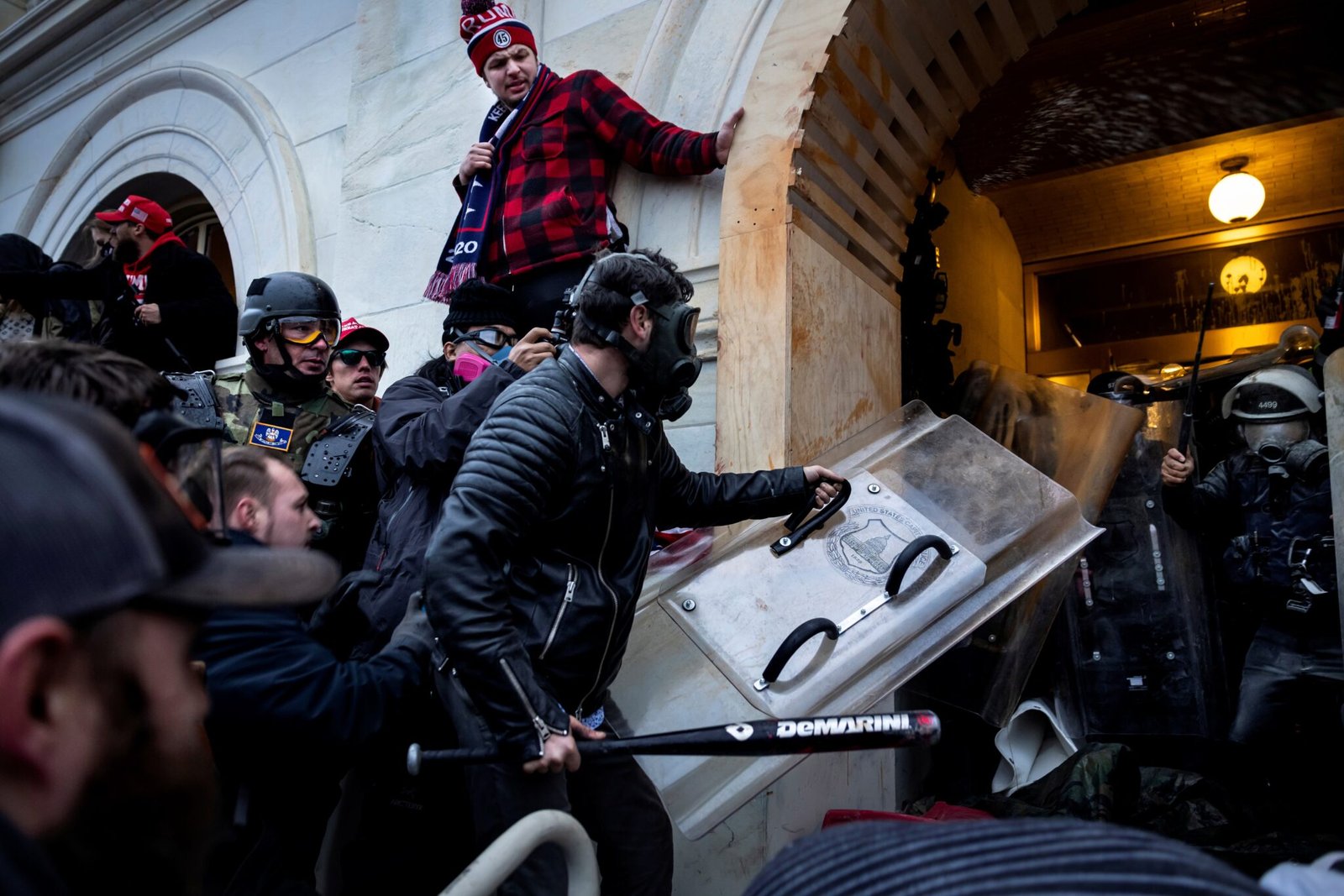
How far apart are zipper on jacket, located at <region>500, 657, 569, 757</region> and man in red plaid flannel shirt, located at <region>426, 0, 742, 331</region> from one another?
6.66ft

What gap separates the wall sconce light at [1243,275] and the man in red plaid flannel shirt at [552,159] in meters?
4.51

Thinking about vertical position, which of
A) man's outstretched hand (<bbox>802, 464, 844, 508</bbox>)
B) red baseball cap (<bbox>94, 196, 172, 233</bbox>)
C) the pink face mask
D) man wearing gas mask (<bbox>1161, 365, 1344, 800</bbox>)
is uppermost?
red baseball cap (<bbox>94, 196, 172, 233</bbox>)

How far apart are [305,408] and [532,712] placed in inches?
75.8

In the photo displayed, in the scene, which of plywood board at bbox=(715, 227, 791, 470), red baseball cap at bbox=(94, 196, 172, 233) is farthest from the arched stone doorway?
→ red baseball cap at bbox=(94, 196, 172, 233)

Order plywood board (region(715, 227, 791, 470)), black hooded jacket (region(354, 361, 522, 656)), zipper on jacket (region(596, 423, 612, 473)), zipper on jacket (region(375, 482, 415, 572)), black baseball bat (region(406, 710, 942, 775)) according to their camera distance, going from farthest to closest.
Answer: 1. plywood board (region(715, 227, 791, 470))
2. zipper on jacket (region(375, 482, 415, 572))
3. black hooded jacket (region(354, 361, 522, 656))
4. zipper on jacket (region(596, 423, 612, 473))
5. black baseball bat (region(406, 710, 942, 775))

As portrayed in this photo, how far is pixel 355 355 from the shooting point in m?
3.78

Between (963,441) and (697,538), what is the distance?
826 mm

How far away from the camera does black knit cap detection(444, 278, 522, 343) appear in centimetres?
346

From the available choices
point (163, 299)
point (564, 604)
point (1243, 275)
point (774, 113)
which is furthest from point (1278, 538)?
point (163, 299)

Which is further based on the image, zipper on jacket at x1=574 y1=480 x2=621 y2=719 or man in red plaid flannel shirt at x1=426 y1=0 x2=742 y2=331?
man in red plaid flannel shirt at x1=426 y1=0 x2=742 y2=331

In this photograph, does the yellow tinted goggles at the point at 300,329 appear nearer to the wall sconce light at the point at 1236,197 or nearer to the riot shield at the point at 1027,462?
the riot shield at the point at 1027,462

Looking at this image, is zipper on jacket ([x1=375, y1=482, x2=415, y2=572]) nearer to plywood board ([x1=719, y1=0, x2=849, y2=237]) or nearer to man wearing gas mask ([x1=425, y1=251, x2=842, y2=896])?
man wearing gas mask ([x1=425, y1=251, x2=842, y2=896])

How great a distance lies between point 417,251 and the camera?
490 cm

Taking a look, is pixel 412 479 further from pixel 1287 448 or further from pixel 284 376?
pixel 1287 448
